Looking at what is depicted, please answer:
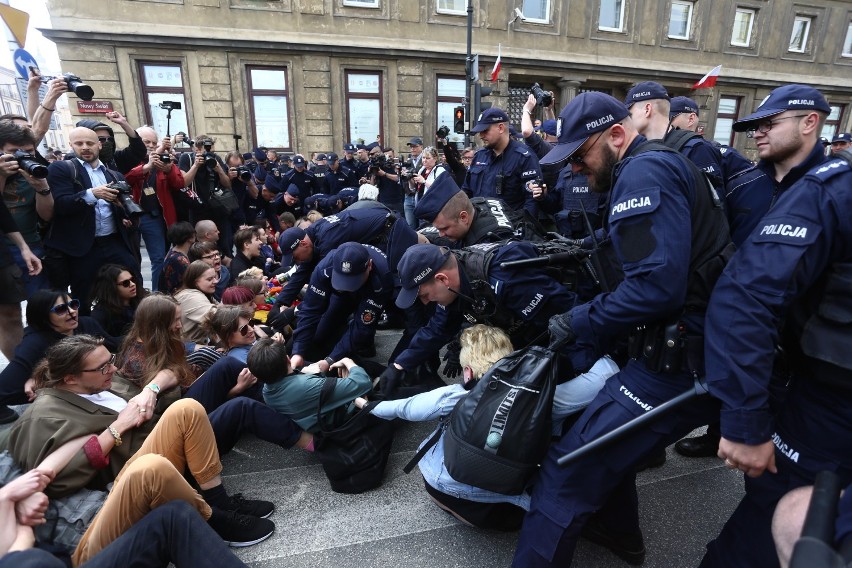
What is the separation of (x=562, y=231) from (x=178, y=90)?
11796mm

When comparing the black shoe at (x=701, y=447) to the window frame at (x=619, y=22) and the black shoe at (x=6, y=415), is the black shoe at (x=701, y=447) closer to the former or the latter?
the black shoe at (x=6, y=415)

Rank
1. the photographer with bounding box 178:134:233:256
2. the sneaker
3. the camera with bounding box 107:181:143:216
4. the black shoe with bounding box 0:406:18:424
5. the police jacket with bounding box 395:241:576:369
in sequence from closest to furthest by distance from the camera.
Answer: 1. the sneaker
2. the police jacket with bounding box 395:241:576:369
3. the black shoe with bounding box 0:406:18:424
4. the camera with bounding box 107:181:143:216
5. the photographer with bounding box 178:134:233:256

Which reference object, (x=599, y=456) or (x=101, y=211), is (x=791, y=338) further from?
(x=101, y=211)

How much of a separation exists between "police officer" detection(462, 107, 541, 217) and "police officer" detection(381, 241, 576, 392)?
6.72 feet

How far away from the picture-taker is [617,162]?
73.7 inches

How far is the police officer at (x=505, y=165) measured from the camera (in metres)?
4.53

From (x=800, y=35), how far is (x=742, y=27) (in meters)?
2.84

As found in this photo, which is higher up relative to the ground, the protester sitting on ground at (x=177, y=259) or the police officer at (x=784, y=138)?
the police officer at (x=784, y=138)

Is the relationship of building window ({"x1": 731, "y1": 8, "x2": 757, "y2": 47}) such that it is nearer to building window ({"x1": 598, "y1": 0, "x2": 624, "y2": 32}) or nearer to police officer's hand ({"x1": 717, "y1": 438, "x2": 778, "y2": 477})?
building window ({"x1": 598, "y1": 0, "x2": 624, "y2": 32})

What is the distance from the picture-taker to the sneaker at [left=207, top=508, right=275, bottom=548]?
7.36 ft

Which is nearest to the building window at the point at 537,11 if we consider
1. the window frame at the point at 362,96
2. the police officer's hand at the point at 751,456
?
the window frame at the point at 362,96

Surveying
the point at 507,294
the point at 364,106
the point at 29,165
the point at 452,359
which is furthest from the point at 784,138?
the point at 364,106

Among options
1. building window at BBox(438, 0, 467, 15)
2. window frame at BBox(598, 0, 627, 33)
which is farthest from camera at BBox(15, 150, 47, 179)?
window frame at BBox(598, 0, 627, 33)

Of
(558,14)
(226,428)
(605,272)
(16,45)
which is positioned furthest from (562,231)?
(558,14)
